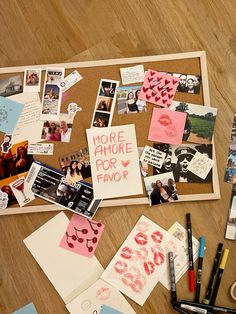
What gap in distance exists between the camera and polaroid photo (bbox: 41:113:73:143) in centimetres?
132

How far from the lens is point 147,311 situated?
1278 mm

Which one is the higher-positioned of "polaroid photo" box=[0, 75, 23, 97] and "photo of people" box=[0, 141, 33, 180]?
"polaroid photo" box=[0, 75, 23, 97]

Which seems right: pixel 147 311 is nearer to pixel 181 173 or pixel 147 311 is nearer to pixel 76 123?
pixel 181 173

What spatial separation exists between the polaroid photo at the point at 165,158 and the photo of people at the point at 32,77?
431 mm

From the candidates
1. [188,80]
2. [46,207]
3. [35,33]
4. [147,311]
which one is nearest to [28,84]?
[35,33]

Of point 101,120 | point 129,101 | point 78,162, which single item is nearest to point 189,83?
point 129,101

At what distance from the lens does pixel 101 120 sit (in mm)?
1317

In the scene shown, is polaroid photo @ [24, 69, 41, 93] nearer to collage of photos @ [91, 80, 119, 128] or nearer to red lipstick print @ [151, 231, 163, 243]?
collage of photos @ [91, 80, 119, 128]

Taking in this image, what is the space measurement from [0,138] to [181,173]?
0.58 meters

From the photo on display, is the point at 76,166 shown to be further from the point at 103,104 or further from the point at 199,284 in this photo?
the point at 199,284

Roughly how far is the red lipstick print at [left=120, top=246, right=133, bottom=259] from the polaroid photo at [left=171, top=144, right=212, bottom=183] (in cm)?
26

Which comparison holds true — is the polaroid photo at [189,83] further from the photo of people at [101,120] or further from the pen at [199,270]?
the pen at [199,270]

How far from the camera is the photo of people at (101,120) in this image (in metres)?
1.32

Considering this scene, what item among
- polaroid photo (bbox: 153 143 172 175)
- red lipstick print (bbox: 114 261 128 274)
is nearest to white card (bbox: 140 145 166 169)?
polaroid photo (bbox: 153 143 172 175)
